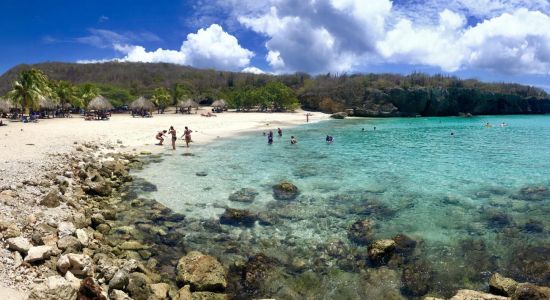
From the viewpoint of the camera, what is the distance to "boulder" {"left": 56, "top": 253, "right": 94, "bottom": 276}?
22.8 feet

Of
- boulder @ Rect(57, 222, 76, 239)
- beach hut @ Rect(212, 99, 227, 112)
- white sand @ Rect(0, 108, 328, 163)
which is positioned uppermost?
beach hut @ Rect(212, 99, 227, 112)

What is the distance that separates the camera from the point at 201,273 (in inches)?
321

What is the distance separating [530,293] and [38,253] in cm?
953

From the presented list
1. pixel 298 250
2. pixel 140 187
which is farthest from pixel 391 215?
pixel 140 187

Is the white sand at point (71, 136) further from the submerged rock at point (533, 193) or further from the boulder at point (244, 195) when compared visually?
the submerged rock at point (533, 193)

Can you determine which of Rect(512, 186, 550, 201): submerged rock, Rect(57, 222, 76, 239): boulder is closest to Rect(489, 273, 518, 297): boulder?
Rect(512, 186, 550, 201): submerged rock

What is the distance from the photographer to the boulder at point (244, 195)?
14.2 metres

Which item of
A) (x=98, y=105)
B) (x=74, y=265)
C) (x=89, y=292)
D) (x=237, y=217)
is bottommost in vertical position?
(x=237, y=217)

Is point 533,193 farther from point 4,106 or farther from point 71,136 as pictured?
point 4,106

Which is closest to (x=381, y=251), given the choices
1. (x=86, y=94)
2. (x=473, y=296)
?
(x=473, y=296)

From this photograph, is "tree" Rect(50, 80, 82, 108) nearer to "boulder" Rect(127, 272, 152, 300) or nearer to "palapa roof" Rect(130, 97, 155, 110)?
"palapa roof" Rect(130, 97, 155, 110)

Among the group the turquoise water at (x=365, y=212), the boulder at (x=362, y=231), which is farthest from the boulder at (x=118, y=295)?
the boulder at (x=362, y=231)

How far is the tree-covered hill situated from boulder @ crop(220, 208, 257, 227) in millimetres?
57327

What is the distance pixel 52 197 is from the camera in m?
10.6
